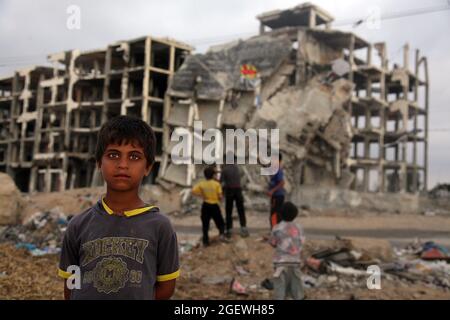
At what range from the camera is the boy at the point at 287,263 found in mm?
4613

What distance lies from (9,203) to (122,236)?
11.2 m

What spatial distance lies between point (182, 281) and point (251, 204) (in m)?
12.4

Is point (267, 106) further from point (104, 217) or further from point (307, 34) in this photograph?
point (104, 217)

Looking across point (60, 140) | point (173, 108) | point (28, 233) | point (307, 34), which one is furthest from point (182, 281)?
point (60, 140)

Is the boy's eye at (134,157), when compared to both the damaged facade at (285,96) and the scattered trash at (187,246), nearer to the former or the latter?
the scattered trash at (187,246)

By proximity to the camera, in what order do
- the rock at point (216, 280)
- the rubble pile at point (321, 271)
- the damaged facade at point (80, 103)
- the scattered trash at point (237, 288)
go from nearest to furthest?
the scattered trash at point (237, 288), the rubble pile at point (321, 271), the rock at point (216, 280), the damaged facade at point (80, 103)

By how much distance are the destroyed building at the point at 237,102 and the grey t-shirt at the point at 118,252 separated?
55.5 feet

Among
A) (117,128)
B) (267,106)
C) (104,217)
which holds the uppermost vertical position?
(267,106)

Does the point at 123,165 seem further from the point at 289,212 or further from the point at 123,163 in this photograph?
the point at 289,212

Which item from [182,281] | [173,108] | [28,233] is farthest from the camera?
[173,108]

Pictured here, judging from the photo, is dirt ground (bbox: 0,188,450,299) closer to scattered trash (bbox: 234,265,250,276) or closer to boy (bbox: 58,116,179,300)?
scattered trash (bbox: 234,265,250,276)

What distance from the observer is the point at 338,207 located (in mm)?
19438
